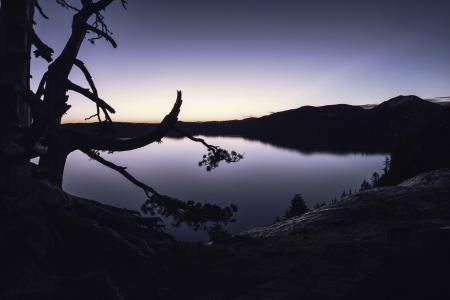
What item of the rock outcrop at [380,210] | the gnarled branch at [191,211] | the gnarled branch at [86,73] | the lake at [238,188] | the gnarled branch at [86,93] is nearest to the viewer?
the gnarled branch at [86,93]

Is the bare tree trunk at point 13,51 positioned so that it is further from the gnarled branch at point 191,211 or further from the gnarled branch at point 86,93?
the gnarled branch at point 191,211

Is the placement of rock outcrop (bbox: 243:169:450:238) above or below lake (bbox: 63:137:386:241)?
above

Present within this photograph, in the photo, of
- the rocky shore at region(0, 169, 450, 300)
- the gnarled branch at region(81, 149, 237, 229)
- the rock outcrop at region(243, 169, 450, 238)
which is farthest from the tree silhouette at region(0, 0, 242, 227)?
the rock outcrop at region(243, 169, 450, 238)

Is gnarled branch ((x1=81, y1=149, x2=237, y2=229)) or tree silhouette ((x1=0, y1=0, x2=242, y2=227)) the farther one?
gnarled branch ((x1=81, y1=149, x2=237, y2=229))

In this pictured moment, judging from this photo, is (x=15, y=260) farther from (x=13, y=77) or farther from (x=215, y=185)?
(x=215, y=185)

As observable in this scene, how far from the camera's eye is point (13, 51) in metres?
6.86

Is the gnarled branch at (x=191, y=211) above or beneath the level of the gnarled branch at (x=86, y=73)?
beneath

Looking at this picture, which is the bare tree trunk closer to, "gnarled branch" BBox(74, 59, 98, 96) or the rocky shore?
"gnarled branch" BBox(74, 59, 98, 96)

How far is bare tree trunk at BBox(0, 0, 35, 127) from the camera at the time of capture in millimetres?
6523

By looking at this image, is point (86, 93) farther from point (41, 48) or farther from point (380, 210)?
point (380, 210)

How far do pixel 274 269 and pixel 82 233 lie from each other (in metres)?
3.88

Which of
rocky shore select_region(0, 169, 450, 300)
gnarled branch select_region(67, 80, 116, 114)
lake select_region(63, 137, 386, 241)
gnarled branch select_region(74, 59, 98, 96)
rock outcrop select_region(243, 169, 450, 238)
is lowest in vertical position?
lake select_region(63, 137, 386, 241)

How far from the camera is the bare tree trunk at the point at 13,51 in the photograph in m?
6.52

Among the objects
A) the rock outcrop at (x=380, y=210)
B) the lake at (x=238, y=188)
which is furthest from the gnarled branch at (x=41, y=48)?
the lake at (x=238, y=188)
